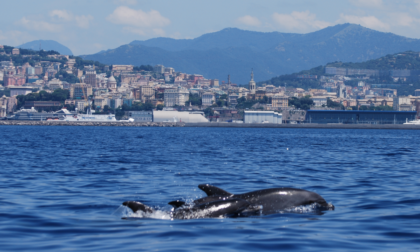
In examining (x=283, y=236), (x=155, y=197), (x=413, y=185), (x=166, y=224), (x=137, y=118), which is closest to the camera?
(x=283, y=236)

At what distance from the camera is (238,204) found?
11094 mm

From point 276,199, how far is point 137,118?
175 meters

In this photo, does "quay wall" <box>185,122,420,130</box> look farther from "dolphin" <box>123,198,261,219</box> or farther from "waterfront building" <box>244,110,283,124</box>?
"dolphin" <box>123,198,261,219</box>

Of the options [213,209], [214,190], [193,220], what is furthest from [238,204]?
[193,220]

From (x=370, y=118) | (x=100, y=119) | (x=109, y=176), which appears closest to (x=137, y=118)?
(x=100, y=119)

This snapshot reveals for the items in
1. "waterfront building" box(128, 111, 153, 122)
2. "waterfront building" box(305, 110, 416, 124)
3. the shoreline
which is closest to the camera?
the shoreline

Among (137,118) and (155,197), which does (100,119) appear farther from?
(155,197)

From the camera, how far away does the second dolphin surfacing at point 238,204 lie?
11039 mm

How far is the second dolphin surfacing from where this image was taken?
11039 millimetres

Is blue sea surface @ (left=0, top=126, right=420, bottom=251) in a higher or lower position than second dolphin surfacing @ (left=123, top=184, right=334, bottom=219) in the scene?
lower

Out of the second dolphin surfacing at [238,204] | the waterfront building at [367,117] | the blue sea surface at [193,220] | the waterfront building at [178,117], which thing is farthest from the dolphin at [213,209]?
the waterfront building at [178,117]

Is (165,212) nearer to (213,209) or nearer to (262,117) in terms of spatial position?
(213,209)

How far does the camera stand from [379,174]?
20219 millimetres

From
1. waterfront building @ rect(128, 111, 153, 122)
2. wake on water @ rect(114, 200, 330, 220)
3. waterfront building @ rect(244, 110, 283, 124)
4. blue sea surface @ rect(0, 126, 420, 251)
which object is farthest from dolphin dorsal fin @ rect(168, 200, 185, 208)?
waterfront building @ rect(128, 111, 153, 122)
